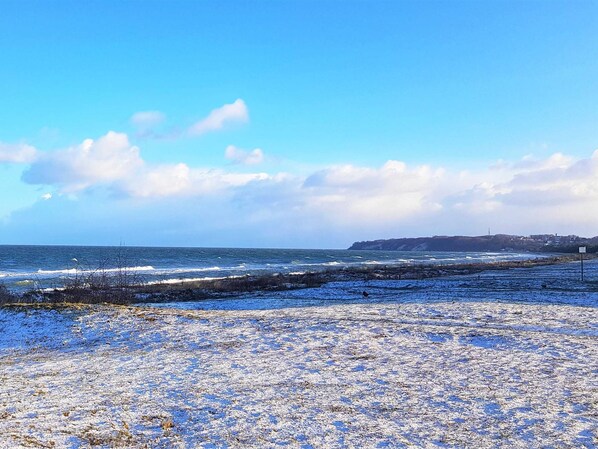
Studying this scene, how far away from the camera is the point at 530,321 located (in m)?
15.5

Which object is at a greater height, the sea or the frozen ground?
the frozen ground

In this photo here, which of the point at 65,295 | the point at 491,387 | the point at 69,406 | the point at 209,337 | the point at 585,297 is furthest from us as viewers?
the point at 65,295

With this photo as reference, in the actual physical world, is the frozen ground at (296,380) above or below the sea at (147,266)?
above

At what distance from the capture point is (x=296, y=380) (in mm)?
9438

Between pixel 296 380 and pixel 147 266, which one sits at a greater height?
pixel 296 380

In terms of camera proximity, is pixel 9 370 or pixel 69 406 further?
pixel 9 370

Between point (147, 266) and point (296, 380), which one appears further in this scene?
point (147, 266)

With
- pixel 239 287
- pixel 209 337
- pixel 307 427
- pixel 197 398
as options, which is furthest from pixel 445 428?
pixel 239 287

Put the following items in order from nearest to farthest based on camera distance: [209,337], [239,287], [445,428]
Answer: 1. [445,428]
2. [209,337]
3. [239,287]

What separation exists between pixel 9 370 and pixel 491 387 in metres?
9.73

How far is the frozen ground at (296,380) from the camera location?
6754 millimetres

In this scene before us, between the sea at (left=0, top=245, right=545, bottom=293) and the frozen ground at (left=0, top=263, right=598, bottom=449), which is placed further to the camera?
the sea at (left=0, top=245, right=545, bottom=293)

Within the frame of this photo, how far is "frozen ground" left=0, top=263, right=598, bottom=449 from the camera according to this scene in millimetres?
6754

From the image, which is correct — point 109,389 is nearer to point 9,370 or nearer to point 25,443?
point 25,443
